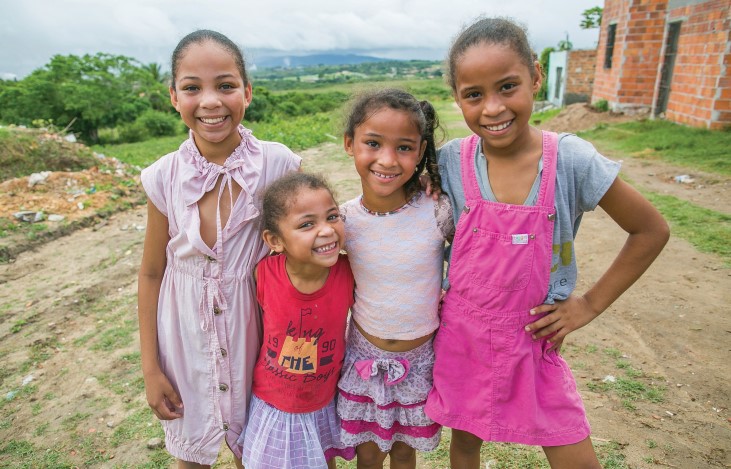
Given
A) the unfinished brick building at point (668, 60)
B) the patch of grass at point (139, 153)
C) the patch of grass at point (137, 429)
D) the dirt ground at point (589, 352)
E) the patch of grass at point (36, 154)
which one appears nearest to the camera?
the dirt ground at point (589, 352)

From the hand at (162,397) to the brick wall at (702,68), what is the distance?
940cm

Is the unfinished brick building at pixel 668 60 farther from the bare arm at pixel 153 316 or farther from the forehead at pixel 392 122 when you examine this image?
the bare arm at pixel 153 316

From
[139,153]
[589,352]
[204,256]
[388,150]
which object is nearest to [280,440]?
[204,256]

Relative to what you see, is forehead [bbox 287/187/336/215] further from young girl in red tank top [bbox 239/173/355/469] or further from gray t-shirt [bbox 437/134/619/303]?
gray t-shirt [bbox 437/134/619/303]

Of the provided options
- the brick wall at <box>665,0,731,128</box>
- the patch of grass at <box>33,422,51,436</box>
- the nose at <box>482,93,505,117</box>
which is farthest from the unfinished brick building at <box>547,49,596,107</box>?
the patch of grass at <box>33,422,51,436</box>

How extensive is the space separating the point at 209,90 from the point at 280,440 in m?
1.28

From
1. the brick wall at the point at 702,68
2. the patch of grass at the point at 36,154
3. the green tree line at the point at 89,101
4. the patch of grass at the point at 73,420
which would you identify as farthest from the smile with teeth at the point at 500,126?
the green tree line at the point at 89,101

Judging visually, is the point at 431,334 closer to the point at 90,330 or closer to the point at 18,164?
the point at 90,330

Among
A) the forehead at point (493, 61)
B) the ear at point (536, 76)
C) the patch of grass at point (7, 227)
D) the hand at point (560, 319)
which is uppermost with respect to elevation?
the forehead at point (493, 61)

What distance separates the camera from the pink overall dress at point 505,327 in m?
1.56

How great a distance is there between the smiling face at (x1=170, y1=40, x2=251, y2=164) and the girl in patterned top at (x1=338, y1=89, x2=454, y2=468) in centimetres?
45

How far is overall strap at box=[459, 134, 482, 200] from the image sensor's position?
5.34 ft

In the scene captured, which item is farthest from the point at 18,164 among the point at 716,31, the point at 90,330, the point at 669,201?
the point at 716,31

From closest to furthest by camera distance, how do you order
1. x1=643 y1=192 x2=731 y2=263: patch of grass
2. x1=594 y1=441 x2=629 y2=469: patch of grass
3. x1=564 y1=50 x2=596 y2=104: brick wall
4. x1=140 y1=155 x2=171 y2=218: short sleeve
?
x1=140 y1=155 x2=171 y2=218: short sleeve < x1=594 y1=441 x2=629 y2=469: patch of grass < x1=643 y1=192 x2=731 y2=263: patch of grass < x1=564 y1=50 x2=596 y2=104: brick wall
